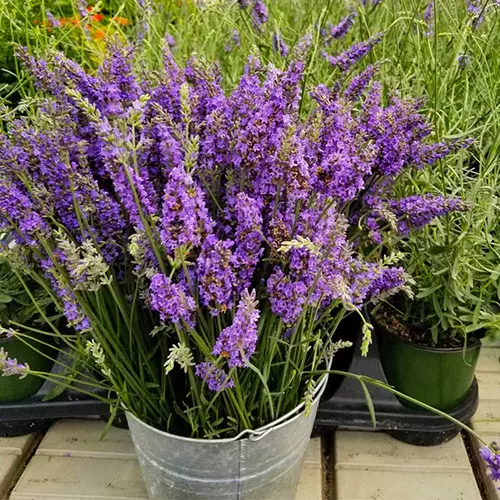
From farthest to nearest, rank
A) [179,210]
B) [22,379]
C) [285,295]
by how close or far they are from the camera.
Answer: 1. [22,379]
2. [285,295]
3. [179,210]

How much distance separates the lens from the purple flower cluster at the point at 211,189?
70cm

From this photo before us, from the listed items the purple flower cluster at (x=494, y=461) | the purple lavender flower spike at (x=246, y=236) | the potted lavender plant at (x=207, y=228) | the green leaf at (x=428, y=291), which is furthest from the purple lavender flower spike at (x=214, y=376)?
the green leaf at (x=428, y=291)

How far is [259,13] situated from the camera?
148cm

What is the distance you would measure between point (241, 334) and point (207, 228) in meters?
0.13

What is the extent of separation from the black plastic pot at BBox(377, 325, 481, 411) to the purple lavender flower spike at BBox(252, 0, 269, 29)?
0.82 metres

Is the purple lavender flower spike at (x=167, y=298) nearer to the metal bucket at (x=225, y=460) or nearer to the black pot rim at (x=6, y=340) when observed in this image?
the metal bucket at (x=225, y=460)

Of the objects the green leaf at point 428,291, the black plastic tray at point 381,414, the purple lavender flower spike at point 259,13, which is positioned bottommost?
the black plastic tray at point 381,414

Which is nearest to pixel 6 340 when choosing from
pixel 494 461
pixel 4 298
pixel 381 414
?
pixel 4 298

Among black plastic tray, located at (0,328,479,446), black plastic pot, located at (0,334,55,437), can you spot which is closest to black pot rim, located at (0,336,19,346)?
black plastic pot, located at (0,334,55,437)

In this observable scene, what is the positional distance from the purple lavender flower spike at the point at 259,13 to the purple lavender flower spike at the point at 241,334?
3.21 feet

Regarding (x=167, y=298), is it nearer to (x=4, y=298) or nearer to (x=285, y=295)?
(x=285, y=295)

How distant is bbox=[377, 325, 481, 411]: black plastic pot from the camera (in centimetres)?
119

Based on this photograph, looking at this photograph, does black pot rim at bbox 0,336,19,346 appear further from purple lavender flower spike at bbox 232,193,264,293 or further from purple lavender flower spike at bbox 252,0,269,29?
purple lavender flower spike at bbox 252,0,269,29

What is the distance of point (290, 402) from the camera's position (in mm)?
976
